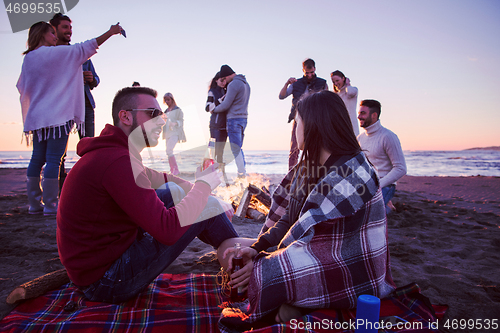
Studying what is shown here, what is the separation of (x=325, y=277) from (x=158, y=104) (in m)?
1.65

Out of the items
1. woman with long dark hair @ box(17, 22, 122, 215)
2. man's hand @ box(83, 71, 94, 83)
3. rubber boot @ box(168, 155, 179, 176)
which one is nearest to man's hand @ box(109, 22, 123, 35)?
woman with long dark hair @ box(17, 22, 122, 215)

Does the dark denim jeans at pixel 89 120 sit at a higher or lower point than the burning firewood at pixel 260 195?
higher

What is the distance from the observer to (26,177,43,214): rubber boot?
4047mm

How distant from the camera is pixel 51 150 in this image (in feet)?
12.5

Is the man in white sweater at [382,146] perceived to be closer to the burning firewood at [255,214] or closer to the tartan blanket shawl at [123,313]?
the burning firewood at [255,214]

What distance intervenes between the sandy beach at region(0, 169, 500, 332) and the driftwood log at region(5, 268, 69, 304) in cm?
10

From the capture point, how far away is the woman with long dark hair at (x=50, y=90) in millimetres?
3705

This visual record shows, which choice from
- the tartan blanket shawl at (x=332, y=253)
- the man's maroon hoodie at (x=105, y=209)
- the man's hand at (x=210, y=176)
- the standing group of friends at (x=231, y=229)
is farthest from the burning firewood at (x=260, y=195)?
the man's maroon hoodie at (x=105, y=209)

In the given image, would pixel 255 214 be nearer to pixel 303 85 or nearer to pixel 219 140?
pixel 219 140

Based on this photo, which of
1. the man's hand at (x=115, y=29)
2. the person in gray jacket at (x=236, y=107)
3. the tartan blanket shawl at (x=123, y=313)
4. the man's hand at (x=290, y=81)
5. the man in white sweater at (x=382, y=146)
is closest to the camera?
the tartan blanket shawl at (x=123, y=313)

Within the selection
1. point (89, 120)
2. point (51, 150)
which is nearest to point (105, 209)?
point (51, 150)

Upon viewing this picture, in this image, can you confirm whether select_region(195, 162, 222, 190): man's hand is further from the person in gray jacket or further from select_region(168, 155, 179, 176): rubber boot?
select_region(168, 155, 179, 176): rubber boot

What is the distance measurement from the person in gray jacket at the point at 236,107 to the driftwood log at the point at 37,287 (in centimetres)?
434

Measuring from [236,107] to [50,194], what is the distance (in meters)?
3.74
